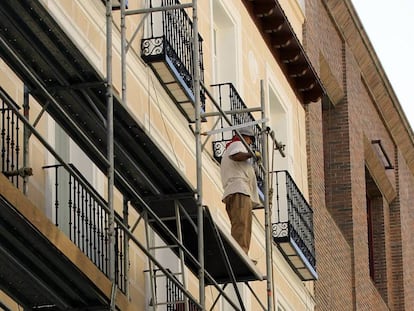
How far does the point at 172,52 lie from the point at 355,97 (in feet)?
55.3

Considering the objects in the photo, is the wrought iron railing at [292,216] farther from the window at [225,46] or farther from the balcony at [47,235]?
the balcony at [47,235]

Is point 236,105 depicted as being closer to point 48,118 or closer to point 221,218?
point 221,218

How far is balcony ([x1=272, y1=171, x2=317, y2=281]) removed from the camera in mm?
32344

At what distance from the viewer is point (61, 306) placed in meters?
19.2

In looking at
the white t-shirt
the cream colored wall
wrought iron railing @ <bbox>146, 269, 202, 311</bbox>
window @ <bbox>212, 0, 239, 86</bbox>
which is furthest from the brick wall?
the white t-shirt

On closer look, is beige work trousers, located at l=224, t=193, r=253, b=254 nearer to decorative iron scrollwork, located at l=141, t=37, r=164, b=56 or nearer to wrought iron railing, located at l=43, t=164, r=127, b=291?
decorative iron scrollwork, located at l=141, t=37, r=164, b=56

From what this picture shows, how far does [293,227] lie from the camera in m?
32.9

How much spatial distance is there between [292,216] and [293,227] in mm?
439

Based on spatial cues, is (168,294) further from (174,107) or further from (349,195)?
(349,195)

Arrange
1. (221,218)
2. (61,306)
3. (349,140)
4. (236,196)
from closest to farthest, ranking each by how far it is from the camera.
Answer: (61,306) < (236,196) < (221,218) < (349,140)

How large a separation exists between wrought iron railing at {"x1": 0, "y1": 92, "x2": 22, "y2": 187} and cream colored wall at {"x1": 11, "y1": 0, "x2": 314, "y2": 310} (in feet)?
3.69

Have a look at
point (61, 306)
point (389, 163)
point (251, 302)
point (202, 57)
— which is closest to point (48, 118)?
point (61, 306)

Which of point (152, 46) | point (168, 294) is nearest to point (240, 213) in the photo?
point (168, 294)

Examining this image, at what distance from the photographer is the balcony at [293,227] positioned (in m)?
32.3
